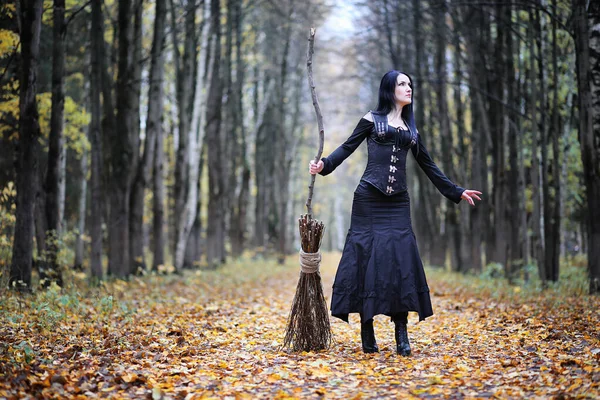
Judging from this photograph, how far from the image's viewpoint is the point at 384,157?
6.08 meters

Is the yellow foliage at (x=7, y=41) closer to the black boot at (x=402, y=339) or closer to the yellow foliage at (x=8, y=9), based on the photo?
the yellow foliage at (x=8, y=9)

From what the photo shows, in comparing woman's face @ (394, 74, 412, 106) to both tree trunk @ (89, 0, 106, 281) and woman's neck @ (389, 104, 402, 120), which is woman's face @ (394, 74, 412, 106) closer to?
woman's neck @ (389, 104, 402, 120)

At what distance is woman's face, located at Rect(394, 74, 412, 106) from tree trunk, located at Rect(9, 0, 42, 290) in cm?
566

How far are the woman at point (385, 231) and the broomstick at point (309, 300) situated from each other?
0.23 metres

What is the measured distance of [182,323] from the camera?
26.1 feet

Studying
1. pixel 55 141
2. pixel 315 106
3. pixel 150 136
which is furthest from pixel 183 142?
pixel 315 106

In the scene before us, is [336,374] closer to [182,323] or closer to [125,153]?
[182,323]

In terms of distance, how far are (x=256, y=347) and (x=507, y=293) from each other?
22.0 ft

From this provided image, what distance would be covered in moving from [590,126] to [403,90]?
4654 mm

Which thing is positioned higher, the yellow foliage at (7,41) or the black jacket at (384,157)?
the yellow foliage at (7,41)

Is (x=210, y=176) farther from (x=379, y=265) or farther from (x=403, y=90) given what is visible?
(x=379, y=265)

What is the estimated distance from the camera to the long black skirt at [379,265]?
19.0ft

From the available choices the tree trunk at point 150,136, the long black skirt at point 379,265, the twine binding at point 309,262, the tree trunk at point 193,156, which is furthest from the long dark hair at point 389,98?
the tree trunk at point 193,156

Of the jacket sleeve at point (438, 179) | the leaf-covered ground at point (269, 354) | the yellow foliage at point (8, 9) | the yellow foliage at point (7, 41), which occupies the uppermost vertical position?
the yellow foliage at point (8, 9)
